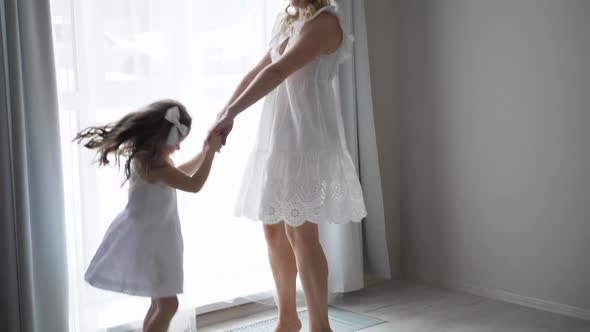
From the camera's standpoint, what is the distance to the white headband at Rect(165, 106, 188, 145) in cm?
218

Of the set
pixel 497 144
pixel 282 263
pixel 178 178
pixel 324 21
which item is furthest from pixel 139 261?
pixel 497 144

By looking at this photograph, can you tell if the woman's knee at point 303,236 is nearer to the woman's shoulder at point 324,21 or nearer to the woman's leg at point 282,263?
the woman's leg at point 282,263

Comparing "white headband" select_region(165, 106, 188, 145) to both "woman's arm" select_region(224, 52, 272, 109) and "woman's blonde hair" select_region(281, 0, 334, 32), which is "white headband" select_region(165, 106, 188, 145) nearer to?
"woman's arm" select_region(224, 52, 272, 109)

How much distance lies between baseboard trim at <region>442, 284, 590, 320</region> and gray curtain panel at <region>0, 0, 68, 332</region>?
2025mm

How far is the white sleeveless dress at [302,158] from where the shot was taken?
2.39 metres

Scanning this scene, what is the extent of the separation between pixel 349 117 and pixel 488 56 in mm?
746

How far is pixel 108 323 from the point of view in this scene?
276cm

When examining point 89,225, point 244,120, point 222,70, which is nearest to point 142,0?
point 222,70

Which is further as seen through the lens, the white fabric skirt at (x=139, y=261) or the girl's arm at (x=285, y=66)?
the girl's arm at (x=285, y=66)

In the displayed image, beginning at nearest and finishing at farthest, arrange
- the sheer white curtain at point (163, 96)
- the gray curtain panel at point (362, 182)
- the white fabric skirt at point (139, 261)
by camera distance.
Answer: the white fabric skirt at point (139, 261)
the sheer white curtain at point (163, 96)
the gray curtain panel at point (362, 182)

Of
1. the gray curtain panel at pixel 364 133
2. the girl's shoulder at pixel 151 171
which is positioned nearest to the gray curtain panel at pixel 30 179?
the girl's shoulder at pixel 151 171

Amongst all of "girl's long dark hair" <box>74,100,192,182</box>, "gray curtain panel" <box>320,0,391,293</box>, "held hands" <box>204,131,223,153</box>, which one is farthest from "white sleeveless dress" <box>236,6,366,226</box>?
"gray curtain panel" <box>320,0,391,293</box>

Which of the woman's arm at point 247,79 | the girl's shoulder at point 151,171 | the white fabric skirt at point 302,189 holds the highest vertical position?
the woman's arm at point 247,79

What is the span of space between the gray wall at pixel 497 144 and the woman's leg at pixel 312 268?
1.23 m
